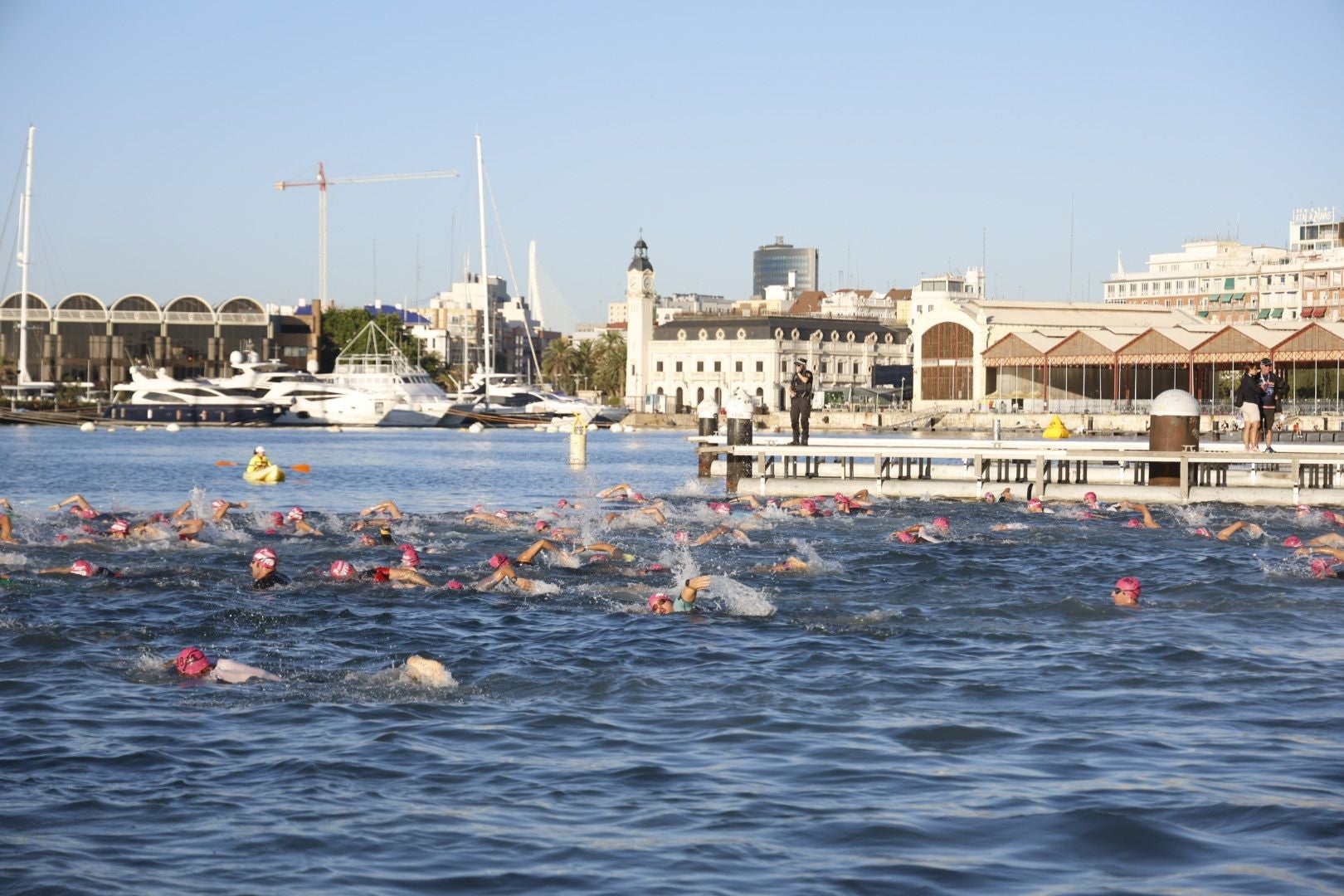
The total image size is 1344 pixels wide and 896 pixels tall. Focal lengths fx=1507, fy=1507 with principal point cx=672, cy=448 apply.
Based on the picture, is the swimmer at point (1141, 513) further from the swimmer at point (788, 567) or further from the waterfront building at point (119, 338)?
the waterfront building at point (119, 338)

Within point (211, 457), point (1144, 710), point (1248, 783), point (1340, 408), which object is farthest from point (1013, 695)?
point (1340, 408)

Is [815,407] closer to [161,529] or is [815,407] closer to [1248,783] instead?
[161,529]

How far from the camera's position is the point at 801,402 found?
126 feet

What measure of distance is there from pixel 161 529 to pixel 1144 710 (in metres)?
17.9

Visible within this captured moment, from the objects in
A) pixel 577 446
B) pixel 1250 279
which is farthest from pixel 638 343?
pixel 577 446

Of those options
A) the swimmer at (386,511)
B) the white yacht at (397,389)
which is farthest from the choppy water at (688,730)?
the white yacht at (397,389)

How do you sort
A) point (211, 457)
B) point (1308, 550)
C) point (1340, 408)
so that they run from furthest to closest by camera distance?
point (1340, 408) → point (211, 457) → point (1308, 550)

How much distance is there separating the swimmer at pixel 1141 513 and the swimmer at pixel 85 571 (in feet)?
60.8

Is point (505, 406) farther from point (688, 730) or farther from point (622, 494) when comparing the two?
point (688, 730)

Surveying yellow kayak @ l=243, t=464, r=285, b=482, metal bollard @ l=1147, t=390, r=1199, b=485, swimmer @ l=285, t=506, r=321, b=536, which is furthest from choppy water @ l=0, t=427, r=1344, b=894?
yellow kayak @ l=243, t=464, r=285, b=482

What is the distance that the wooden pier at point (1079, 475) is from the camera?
33.3 metres

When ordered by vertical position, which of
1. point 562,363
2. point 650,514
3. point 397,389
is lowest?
point 650,514

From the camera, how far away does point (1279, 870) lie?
29.3 ft

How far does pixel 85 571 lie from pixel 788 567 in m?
9.83
